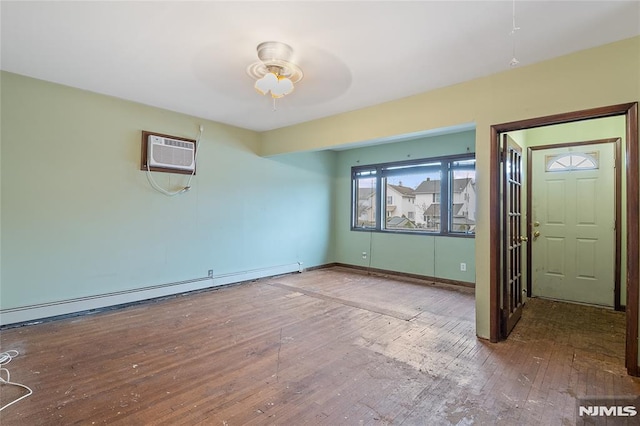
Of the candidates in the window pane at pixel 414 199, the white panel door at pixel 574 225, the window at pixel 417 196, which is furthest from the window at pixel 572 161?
the window pane at pixel 414 199

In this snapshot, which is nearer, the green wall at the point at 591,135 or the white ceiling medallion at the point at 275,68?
the white ceiling medallion at the point at 275,68

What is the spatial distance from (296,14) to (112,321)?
3.49m

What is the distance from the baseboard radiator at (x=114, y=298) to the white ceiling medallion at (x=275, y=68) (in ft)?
10.0

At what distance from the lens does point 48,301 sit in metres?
3.30

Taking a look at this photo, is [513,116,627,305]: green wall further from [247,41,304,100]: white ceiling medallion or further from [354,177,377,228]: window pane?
[247,41,304,100]: white ceiling medallion

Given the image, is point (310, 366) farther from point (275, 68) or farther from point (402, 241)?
point (402, 241)

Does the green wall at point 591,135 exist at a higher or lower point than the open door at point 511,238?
higher

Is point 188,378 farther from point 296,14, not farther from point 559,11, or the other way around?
point 559,11

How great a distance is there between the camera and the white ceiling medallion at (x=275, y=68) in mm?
2428

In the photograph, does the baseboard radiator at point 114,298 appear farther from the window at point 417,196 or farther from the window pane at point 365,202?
the window at point 417,196

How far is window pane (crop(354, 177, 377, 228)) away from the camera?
6.34 meters

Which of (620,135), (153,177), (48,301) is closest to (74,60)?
(153,177)

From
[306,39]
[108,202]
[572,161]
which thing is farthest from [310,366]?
[572,161]

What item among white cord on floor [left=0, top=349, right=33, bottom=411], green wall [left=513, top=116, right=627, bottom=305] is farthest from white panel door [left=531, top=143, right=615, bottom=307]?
white cord on floor [left=0, top=349, right=33, bottom=411]
